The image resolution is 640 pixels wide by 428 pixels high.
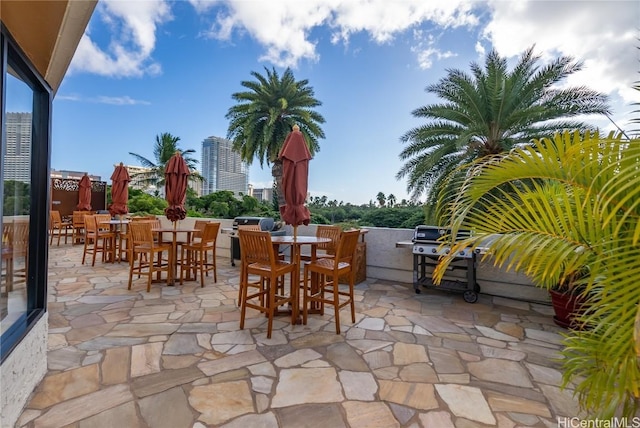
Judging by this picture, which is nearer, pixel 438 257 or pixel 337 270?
pixel 337 270

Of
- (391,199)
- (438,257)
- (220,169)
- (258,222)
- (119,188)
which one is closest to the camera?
(438,257)

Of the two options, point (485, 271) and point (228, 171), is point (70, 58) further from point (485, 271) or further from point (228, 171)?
point (228, 171)

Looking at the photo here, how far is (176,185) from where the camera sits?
511 centimetres

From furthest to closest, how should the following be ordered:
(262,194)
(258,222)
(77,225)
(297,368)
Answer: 1. (262,194)
2. (77,225)
3. (258,222)
4. (297,368)

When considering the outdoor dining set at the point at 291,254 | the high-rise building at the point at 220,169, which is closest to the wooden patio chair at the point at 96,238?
the outdoor dining set at the point at 291,254

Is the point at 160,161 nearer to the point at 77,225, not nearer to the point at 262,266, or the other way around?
the point at 77,225

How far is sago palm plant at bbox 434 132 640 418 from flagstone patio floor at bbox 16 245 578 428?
1.92 ft

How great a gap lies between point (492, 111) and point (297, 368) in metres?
5.97

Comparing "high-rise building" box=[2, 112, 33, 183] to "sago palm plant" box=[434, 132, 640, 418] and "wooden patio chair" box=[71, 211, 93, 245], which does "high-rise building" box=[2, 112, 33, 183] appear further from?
"wooden patio chair" box=[71, 211, 93, 245]

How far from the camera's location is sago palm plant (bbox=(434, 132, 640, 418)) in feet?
3.75

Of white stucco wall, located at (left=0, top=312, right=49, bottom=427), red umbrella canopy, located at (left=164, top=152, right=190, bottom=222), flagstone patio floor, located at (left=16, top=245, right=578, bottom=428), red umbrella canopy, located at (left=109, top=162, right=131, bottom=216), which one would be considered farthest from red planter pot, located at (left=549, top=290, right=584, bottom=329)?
red umbrella canopy, located at (left=109, top=162, right=131, bottom=216)

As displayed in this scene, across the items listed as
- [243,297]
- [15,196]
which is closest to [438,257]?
[243,297]

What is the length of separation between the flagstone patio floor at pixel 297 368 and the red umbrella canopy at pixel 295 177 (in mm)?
1218

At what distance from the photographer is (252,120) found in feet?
37.1
